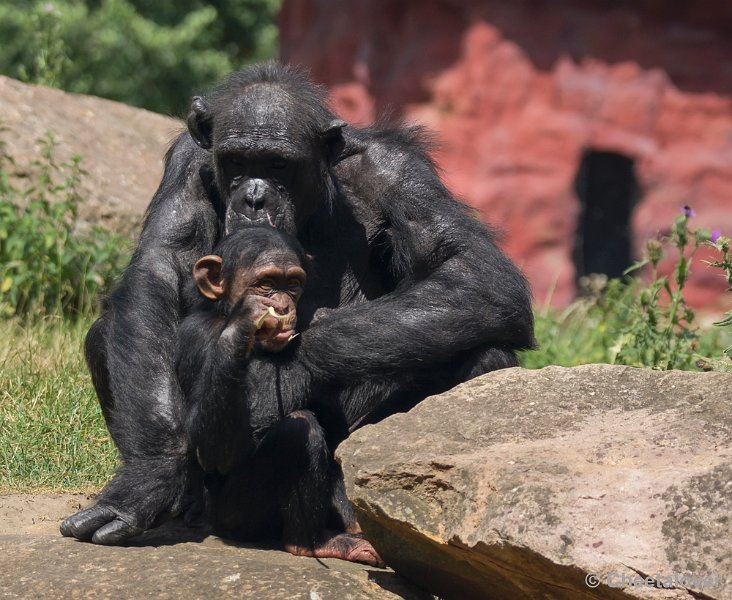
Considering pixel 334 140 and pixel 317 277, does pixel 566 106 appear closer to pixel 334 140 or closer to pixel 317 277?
pixel 334 140

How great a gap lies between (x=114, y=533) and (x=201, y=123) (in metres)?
2.03

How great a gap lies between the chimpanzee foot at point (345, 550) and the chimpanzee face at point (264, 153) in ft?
4.57

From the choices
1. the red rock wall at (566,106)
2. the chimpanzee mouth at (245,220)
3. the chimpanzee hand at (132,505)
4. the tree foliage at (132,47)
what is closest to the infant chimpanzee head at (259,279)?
the chimpanzee mouth at (245,220)

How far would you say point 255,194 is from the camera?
5.62 metres

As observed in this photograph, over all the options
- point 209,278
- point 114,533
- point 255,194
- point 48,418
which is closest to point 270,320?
point 209,278

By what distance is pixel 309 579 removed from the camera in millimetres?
4613

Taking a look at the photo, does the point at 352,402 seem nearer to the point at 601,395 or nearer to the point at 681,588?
the point at 601,395

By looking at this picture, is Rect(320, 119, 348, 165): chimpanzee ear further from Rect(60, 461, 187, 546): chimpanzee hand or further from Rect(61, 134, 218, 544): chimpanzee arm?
Rect(60, 461, 187, 546): chimpanzee hand

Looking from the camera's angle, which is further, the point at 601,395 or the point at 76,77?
the point at 76,77

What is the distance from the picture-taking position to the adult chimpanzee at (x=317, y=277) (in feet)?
17.8

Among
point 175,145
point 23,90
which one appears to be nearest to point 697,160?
point 23,90

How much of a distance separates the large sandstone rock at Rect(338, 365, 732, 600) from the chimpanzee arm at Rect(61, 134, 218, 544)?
0.92m

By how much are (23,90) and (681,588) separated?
7725 millimetres

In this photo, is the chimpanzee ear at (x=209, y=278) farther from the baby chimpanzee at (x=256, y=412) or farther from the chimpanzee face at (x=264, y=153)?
the chimpanzee face at (x=264, y=153)
